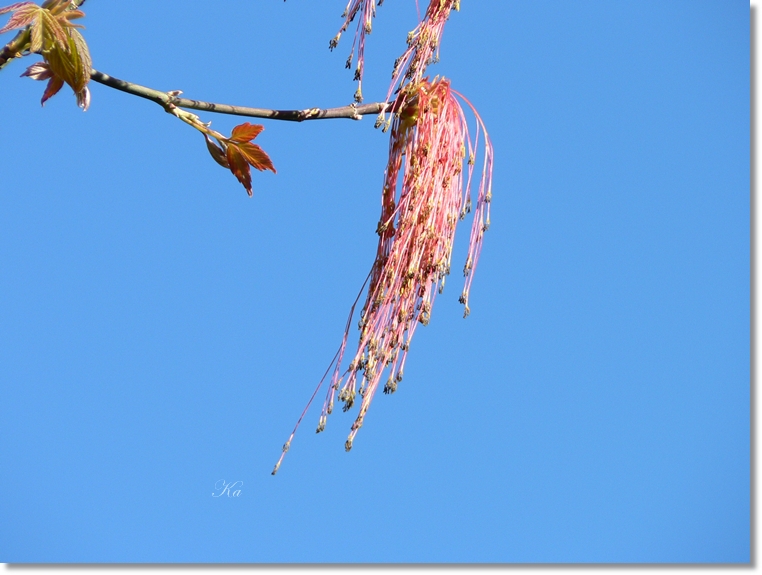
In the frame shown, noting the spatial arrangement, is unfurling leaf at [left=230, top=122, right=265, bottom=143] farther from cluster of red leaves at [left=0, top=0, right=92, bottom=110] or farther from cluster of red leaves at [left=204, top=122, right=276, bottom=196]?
cluster of red leaves at [left=0, top=0, right=92, bottom=110]

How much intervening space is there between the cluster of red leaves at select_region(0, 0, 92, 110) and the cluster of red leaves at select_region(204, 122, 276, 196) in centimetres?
32

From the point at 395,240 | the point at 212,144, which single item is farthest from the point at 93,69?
the point at 395,240

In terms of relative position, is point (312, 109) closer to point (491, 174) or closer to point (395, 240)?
point (395, 240)

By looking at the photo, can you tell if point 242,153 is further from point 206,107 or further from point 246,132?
point 206,107

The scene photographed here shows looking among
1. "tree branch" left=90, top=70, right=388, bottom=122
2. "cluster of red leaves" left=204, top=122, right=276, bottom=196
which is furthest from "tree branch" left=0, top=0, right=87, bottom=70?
"cluster of red leaves" left=204, top=122, right=276, bottom=196

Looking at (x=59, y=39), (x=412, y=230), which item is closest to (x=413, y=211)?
(x=412, y=230)

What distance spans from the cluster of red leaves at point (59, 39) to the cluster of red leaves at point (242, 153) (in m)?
0.32

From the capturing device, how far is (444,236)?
1.67 metres

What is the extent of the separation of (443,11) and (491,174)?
0.38 meters

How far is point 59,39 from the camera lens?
1304 mm

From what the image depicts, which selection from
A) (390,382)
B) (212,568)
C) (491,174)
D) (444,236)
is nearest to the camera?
(390,382)

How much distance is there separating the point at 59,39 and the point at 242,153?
1.35 ft

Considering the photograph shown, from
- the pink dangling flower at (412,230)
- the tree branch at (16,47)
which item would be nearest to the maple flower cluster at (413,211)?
the pink dangling flower at (412,230)

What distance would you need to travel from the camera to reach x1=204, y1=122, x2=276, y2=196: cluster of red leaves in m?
1.59
